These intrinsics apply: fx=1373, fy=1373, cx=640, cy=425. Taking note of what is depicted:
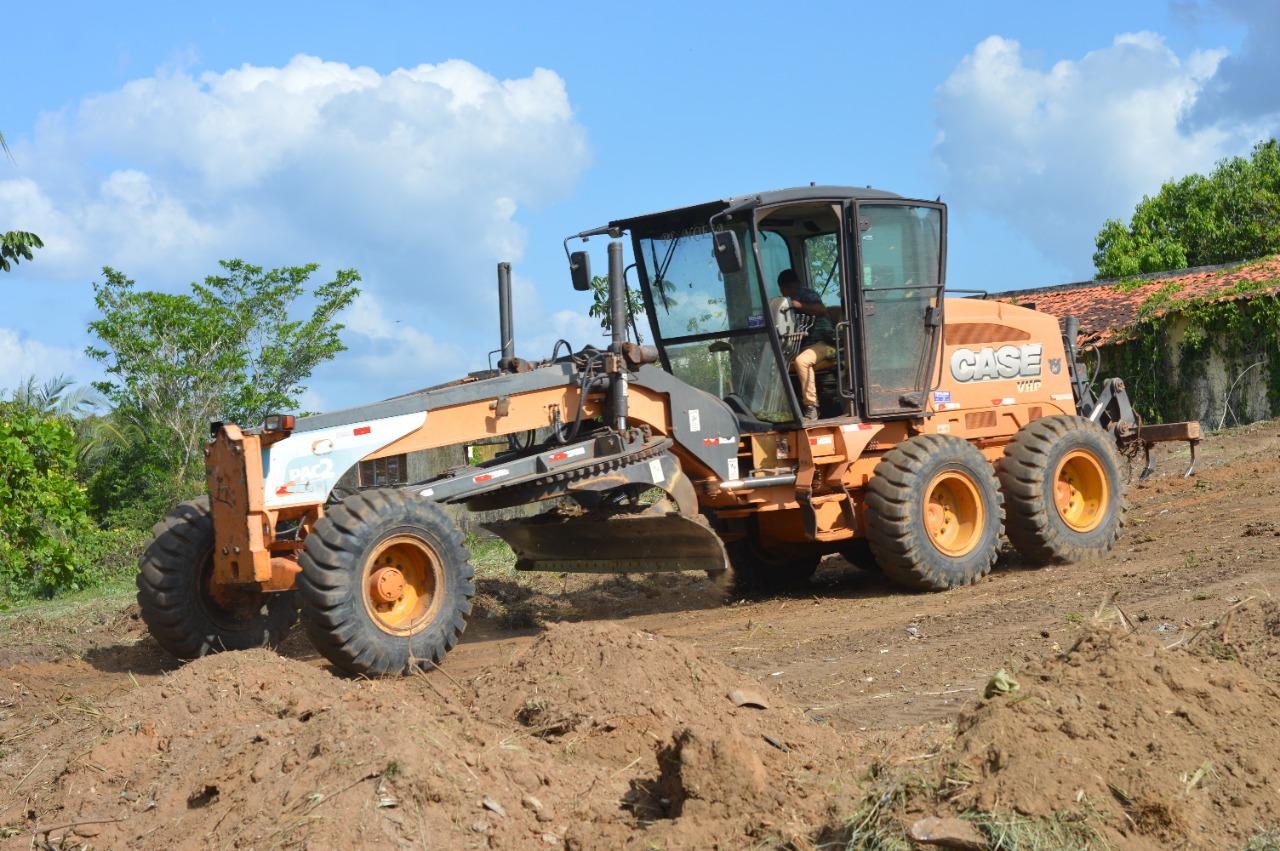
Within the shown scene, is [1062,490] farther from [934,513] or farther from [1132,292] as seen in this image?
[1132,292]

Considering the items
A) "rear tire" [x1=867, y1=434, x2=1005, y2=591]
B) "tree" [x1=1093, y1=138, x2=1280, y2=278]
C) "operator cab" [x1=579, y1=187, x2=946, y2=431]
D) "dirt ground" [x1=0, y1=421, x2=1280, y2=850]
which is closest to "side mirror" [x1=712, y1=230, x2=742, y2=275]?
"operator cab" [x1=579, y1=187, x2=946, y2=431]

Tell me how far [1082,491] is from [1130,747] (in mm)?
7485

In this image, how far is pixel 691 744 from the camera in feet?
16.2

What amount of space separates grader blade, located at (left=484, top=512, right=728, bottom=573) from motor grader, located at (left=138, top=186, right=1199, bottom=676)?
2 cm

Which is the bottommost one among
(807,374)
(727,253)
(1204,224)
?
(807,374)

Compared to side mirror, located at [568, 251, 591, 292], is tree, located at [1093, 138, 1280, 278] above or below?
above

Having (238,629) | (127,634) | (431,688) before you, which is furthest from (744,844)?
(127,634)

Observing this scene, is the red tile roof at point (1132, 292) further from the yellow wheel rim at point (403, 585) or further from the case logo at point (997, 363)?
the yellow wheel rim at point (403, 585)

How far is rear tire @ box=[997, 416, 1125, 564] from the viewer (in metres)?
11.1

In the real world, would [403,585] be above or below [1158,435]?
below

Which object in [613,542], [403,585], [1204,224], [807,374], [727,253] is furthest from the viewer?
[1204,224]

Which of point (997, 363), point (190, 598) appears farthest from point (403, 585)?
point (997, 363)

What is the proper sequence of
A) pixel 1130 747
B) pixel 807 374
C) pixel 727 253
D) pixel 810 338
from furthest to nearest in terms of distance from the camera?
1. pixel 810 338
2. pixel 807 374
3. pixel 727 253
4. pixel 1130 747

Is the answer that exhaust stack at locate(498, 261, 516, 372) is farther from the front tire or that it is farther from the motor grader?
the front tire
